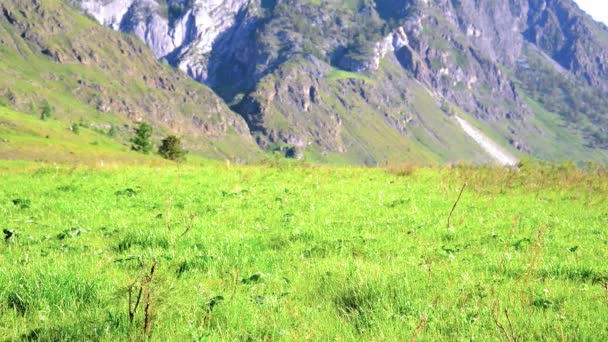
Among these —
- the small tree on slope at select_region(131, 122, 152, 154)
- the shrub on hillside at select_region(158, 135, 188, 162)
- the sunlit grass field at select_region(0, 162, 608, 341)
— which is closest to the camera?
the sunlit grass field at select_region(0, 162, 608, 341)

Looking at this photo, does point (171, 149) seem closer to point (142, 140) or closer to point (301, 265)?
point (142, 140)

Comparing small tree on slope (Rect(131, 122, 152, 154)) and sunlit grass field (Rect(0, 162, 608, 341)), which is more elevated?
sunlit grass field (Rect(0, 162, 608, 341))

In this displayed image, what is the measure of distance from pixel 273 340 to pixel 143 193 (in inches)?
568

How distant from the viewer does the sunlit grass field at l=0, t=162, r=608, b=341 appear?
568 cm

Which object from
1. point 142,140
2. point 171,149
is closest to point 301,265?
point 171,149

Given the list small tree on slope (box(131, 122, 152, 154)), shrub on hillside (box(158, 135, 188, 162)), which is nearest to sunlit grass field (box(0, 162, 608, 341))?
shrub on hillside (box(158, 135, 188, 162))

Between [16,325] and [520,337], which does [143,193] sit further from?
[520,337]

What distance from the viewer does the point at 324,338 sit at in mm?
5480

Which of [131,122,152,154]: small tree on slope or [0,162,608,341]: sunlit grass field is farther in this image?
[131,122,152,154]: small tree on slope

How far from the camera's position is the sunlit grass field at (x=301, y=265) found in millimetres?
5684

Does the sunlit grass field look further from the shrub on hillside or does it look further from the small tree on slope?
the small tree on slope

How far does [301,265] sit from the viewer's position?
8.72m

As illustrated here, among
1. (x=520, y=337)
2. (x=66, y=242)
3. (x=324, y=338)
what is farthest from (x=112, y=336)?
(x=66, y=242)

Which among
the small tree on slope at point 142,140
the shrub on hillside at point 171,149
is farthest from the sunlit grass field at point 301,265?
the small tree on slope at point 142,140
